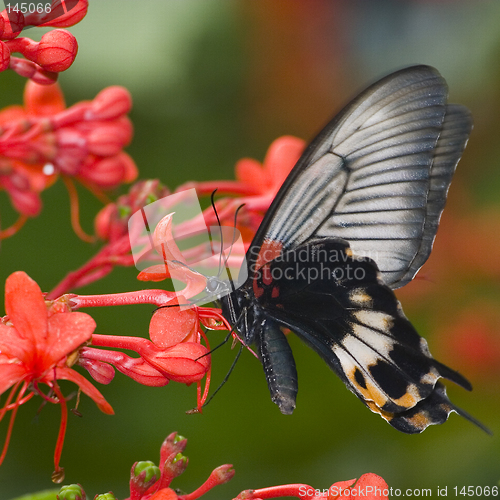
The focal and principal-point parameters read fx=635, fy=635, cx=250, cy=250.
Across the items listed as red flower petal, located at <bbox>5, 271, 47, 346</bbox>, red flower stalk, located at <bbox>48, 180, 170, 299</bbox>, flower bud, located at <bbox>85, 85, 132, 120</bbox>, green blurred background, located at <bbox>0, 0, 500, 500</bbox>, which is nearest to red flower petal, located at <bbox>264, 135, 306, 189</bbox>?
red flower stalk, located at <bbox>48, 180, 170, 299</bbox>

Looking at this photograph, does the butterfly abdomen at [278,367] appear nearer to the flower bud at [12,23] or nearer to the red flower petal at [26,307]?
the red flower petal at [26,307]

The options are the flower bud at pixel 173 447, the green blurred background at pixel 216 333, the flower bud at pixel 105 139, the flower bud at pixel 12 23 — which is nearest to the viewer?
the flower bud at pixel 12 23

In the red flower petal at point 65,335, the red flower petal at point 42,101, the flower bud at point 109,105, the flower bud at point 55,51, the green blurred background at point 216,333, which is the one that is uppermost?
the flower bud at point 55,51

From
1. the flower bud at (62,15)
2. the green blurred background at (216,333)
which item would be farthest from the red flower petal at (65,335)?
the green blurred background at (216,333)

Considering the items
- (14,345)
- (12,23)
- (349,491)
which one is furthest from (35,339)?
(349,491)

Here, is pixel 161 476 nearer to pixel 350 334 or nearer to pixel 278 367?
pixel 278 367
